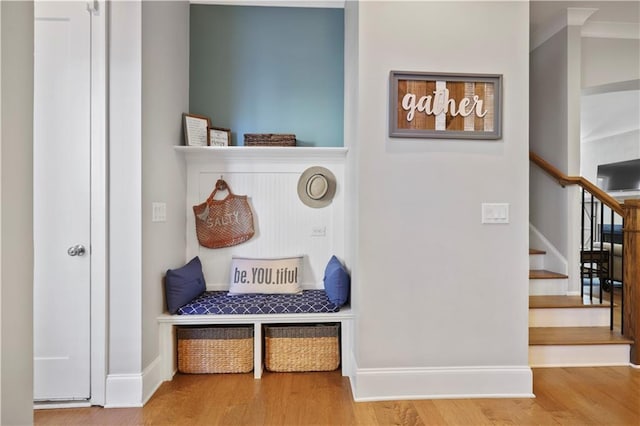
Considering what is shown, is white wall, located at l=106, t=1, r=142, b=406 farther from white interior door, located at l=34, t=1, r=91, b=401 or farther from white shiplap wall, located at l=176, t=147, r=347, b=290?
white shiplap wall, located at l=176, t=147, r=347, b=290

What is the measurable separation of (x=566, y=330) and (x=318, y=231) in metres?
2.00

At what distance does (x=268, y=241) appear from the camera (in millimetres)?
2670

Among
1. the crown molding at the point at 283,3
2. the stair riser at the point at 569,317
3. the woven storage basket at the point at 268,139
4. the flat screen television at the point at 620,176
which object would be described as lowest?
the stair riser at the point at 569,317

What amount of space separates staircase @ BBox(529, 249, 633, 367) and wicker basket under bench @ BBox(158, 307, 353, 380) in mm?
1275

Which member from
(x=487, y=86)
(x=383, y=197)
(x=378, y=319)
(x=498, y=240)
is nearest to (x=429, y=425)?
(x=378, y=319)

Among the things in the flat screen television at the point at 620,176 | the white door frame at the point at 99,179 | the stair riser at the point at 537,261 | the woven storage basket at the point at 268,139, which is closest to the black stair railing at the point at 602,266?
the stair riser at the point at 537,261

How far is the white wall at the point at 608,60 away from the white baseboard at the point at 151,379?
4.39 m

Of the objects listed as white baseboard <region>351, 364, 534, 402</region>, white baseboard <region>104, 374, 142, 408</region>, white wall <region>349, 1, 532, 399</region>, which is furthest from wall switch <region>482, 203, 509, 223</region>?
white baseboard <region>104, 374, 142, 408</region>

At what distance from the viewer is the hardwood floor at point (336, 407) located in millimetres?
1749

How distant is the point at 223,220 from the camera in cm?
262

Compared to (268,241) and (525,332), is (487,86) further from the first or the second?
(268,241)

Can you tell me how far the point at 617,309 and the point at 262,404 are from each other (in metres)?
3.13

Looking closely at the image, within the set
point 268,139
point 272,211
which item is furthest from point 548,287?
point 268,139

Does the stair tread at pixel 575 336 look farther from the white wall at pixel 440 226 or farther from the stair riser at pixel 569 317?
the white wall at pixel 440 226
